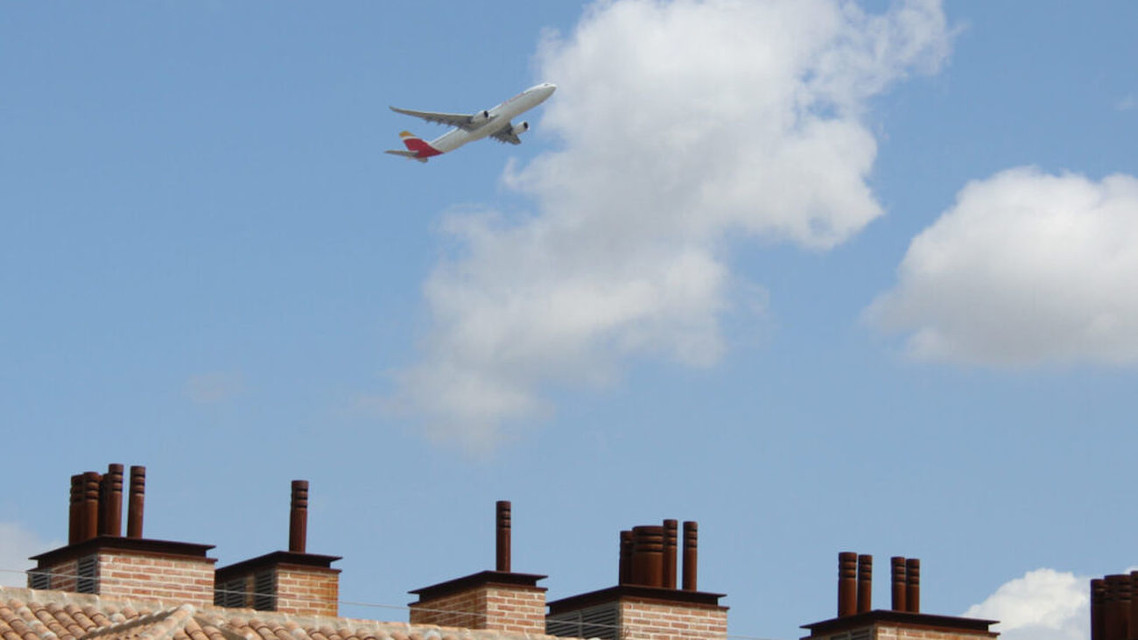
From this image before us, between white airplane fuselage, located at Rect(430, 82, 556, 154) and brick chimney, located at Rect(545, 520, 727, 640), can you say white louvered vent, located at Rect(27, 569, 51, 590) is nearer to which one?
brick chimney, located at Rect(545, 520, 727, 640)

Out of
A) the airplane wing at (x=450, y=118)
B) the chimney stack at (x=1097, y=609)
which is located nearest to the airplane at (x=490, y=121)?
the airplane wing at (x=450, y=118)

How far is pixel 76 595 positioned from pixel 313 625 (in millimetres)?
3029

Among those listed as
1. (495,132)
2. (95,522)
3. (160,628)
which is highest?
(495,132)

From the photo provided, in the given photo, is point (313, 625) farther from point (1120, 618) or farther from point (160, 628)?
point (1120, 618)

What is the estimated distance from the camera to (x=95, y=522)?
93.8 feet

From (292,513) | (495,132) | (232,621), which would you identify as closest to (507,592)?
(292,513)

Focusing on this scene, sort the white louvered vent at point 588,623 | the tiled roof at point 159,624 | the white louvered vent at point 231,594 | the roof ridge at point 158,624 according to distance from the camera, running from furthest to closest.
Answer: the white louvered vent at point 588,623
the white louvered vent at point 231,594
the tiled roof at point 159,624
the roof ridge at point 158,624

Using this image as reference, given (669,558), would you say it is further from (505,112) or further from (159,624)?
(505,112)

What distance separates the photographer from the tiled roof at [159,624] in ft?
76.7

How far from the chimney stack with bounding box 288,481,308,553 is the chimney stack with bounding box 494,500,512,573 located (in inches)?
113

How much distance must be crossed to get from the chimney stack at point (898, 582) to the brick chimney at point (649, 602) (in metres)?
4.03

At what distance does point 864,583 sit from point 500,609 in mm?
7562

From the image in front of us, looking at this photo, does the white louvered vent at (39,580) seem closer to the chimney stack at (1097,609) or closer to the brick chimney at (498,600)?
the brick chimney at (498,600)

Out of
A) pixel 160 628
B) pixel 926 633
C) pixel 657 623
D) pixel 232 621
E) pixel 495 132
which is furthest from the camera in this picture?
pixel 495 132
